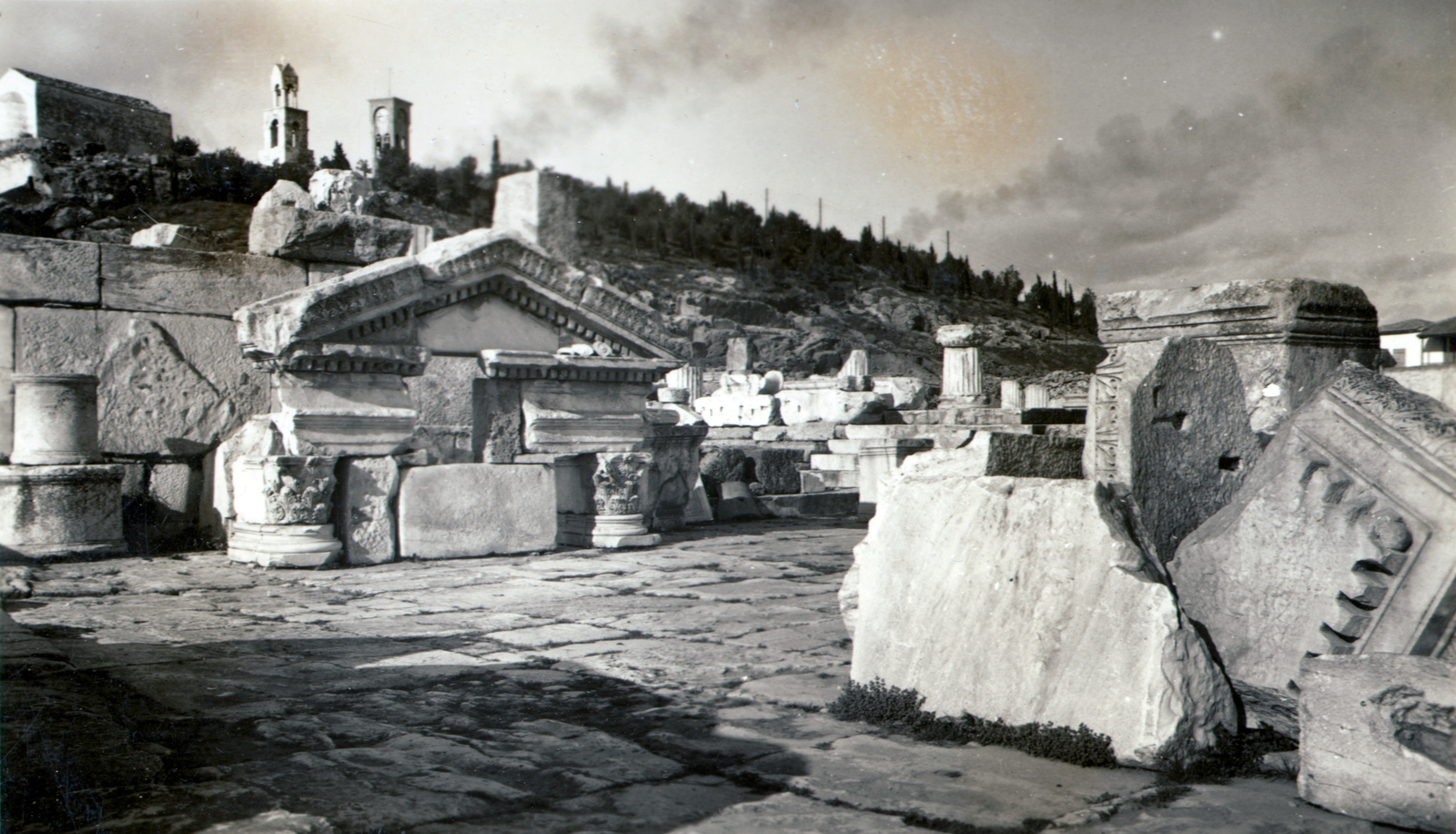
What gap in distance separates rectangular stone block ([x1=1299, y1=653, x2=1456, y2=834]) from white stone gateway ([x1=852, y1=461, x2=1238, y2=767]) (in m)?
0.32

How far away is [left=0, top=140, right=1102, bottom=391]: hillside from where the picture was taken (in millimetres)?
3699

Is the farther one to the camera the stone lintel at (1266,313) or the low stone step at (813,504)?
the low stone step at (813,504)

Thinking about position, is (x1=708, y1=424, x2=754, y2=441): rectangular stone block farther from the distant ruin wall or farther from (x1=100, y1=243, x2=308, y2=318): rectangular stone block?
the distant ruin wall

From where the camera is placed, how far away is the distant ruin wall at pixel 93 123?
35.3 metres

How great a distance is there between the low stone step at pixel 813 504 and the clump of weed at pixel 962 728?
7422 mm

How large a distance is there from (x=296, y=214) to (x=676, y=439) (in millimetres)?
3380

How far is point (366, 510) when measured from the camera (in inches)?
288

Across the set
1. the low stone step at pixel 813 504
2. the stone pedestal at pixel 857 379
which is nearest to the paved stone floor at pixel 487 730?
the low stone step at pixel 813 504

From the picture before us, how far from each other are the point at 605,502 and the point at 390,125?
16.9 ft

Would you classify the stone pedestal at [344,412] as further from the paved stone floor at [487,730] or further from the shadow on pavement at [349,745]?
the shadow on pavement at [349,745]

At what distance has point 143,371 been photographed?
335 inches

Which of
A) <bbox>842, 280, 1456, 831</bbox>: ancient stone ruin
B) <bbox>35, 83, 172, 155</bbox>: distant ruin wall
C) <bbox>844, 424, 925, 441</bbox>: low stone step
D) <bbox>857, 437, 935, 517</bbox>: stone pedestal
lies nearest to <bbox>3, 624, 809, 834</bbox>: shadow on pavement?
<bbox>842, 280, 1456, 831</bbox>: ancient stone ruin

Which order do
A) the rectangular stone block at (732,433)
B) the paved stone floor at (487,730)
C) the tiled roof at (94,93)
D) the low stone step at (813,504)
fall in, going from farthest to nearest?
1. the tiled roof at (94,93)
2. the rectangular stone block at (732,433)
3. the low stone step at (813,504)
4. the paved stone floor at (487,730)

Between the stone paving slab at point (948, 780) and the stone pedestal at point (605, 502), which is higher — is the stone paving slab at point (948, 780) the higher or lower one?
the lower one
